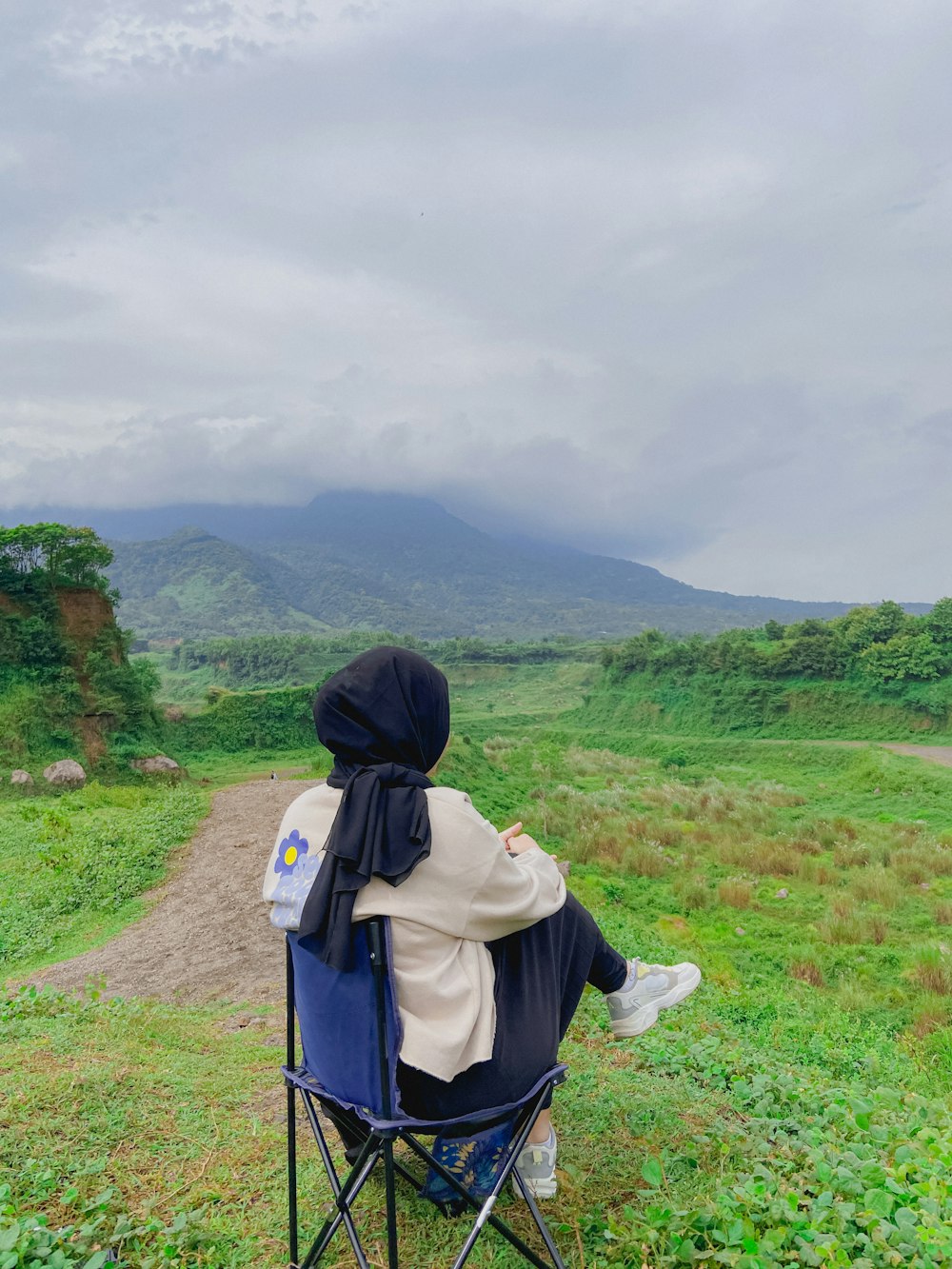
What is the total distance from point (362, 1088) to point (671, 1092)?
1.78m

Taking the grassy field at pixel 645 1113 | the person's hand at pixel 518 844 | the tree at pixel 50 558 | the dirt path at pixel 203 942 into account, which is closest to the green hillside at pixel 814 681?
the grassy field at pixel 645 1113

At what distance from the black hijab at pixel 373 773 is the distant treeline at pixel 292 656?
108 feet

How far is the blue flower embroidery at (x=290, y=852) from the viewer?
6.02ft

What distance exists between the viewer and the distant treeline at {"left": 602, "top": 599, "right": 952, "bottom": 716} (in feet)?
90.9

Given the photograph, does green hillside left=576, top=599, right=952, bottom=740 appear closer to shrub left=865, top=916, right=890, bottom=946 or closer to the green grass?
shrub left=865, top=916, right=890, bottom=946

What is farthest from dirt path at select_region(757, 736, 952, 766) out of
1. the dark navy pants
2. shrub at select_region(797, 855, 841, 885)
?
the dark navy pants

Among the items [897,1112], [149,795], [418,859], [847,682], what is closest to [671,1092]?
[897,1112]

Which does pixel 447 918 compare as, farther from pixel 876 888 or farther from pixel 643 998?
pixel 876 888

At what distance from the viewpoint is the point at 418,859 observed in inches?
66.7

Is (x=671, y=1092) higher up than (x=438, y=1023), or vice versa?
(x=438, y=1023)

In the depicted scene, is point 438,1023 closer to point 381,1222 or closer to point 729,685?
point 381,1222

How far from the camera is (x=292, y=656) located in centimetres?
4566

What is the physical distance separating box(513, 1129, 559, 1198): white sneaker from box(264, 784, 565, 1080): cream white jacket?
0.65m

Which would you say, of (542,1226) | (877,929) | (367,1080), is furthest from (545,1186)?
(877,929)
